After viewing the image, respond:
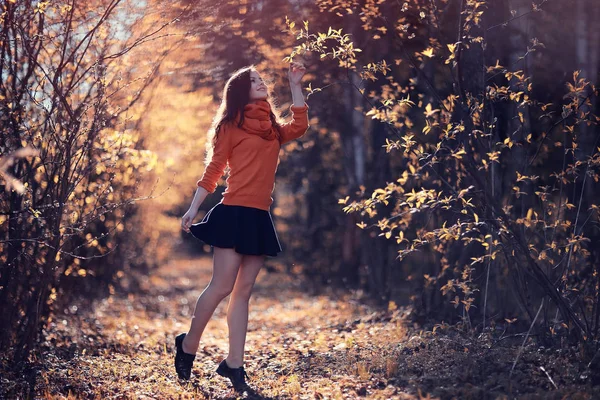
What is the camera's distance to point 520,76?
16.0 feet

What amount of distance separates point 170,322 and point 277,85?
3.17 metres

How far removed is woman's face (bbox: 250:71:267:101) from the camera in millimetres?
4746

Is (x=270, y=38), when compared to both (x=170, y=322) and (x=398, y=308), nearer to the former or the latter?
(x=398, y=308)

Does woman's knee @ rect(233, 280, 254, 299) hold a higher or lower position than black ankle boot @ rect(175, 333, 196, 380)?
higher

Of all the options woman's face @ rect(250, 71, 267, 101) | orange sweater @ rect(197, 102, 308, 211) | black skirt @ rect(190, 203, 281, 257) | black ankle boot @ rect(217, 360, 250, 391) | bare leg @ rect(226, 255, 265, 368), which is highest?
woman's face @ rect(250, 71, 267, 101)

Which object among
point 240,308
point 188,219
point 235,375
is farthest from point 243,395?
point 188,219

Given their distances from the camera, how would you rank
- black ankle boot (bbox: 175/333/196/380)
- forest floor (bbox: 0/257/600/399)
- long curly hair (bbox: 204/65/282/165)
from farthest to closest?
black ankle boot (bbox: 175/333/196/380) < long curly hair (bbox: 204/65/282/165) < forest floor (bbox: 0/257/600/399)

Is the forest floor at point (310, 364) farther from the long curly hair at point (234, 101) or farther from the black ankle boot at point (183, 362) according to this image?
the long curly hair at point (234, 101)

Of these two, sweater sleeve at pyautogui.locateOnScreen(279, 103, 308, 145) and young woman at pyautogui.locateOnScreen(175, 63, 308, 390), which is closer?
young woman at pyautogui.locateOnScreen(175, 63, 308, 390)

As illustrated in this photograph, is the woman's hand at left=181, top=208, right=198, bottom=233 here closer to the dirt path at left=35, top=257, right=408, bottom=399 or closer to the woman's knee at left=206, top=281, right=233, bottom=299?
the woman's knee at left=206, top=281, right=233, bottom=299

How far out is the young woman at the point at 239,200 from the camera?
15.0ft

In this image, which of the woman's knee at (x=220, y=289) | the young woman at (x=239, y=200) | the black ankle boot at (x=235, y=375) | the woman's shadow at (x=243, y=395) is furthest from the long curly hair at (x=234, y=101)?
the woman's shadow at (x=243, y=395)

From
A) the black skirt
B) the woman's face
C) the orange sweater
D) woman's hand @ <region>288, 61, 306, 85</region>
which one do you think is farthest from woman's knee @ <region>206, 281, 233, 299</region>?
woman's hand @ <region>288, 61, 306, 85</region>

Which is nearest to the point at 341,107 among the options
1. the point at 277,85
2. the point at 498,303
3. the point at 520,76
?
the point at 277,85
